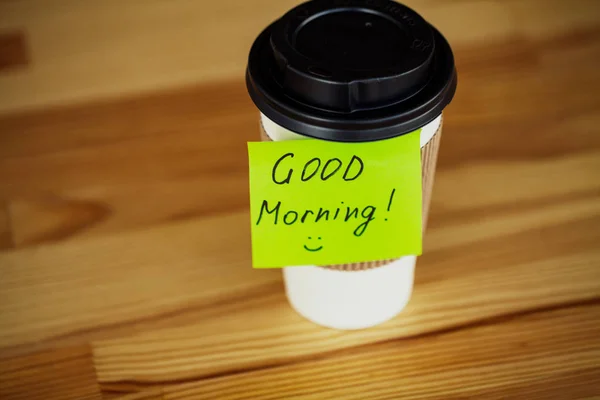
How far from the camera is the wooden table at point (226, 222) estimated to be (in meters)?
0.57

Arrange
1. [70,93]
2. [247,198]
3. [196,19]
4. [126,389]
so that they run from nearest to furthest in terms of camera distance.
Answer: [126,389] → [247,198] → [70,93] → [196,19]

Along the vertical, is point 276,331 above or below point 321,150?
below

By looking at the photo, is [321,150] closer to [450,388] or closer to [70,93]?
[450,388]

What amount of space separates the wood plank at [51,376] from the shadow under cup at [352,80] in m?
0.20

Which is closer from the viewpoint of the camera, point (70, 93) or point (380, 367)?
point (380, 367)

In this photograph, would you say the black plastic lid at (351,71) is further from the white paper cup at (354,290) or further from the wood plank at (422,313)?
the wood plank at (422,313)

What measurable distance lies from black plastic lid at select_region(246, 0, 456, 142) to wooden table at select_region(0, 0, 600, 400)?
21cm

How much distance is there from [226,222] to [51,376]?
0.21m

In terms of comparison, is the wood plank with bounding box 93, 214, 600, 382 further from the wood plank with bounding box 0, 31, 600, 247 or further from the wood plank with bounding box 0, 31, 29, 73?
the wood plank with bounding box 0, 31, 29, 73

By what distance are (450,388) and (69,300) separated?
33 cm

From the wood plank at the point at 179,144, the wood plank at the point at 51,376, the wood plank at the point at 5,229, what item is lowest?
the wood plank at the point at 51,376

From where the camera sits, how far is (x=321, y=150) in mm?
475

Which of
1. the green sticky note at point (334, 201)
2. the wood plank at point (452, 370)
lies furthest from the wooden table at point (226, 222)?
the green sticky note at point (334, 201)

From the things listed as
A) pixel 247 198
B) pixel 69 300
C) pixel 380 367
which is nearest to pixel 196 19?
pixel 247 198
